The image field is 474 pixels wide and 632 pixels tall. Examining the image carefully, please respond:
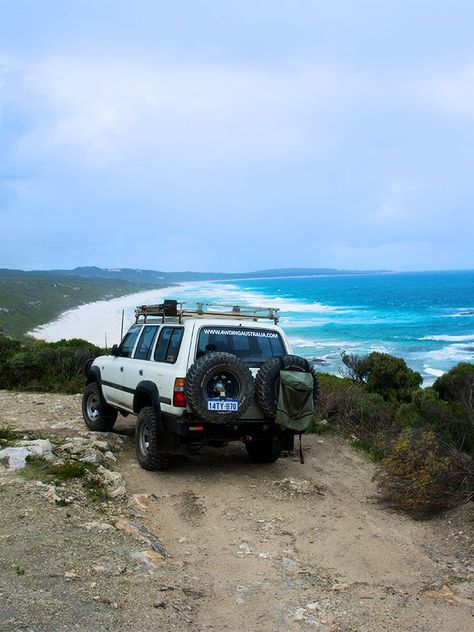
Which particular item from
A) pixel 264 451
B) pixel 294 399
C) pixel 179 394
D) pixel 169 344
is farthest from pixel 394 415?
pixel 179 394

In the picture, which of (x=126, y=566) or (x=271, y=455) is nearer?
(x=126, y=566)

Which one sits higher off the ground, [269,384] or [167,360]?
[167,360]

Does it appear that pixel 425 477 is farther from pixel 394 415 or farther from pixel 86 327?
pixel 86 327

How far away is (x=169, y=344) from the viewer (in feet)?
27.0

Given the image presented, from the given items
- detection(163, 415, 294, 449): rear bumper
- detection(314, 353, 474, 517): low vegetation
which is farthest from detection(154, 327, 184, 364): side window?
detection(314, 353, 474, 517): low vegetation

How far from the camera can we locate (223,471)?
852 centimetres

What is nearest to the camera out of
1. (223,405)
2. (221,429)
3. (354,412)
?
(223,405)

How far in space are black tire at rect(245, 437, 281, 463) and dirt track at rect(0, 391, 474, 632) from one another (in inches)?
14.7

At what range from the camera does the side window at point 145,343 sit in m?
8.76

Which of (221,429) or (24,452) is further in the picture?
(24,452)

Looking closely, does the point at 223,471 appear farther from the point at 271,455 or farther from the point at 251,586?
the point at 251,586

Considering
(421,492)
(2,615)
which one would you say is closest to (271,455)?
(421,492)

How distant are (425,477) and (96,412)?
570 centimetres

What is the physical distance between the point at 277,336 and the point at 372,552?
10.7 feet
